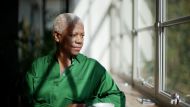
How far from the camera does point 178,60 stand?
85.3 inches

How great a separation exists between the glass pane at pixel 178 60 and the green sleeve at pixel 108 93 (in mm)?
569

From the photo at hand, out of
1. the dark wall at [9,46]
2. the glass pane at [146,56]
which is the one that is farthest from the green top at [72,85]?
the dark wall at [9,46]

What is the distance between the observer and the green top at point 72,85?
4.88ft

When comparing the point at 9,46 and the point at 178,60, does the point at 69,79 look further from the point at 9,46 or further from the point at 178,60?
the point at 9,46

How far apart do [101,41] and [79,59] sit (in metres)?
2.81

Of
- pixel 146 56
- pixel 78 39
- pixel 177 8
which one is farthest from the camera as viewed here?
pixel 146 56

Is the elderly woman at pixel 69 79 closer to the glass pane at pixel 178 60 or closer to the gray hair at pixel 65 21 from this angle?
the gray hair at pixel 65 21

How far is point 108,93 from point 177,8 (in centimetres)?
88

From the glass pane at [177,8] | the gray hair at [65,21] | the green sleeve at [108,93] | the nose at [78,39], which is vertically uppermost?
the glass pane at [177,8]

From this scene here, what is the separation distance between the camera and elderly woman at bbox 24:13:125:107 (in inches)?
58.2

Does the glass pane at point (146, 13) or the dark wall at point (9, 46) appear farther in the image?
the dark wall at point (9, 46)

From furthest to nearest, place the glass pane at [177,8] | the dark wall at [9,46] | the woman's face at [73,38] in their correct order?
the dark wall at [9,46], the glass pane at [177,8], the woman's face at [73,38]

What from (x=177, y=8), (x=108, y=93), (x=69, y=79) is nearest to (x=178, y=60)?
(x=177, y=8)

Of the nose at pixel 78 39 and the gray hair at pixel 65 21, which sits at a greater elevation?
the gray hair at pixel 65 21
